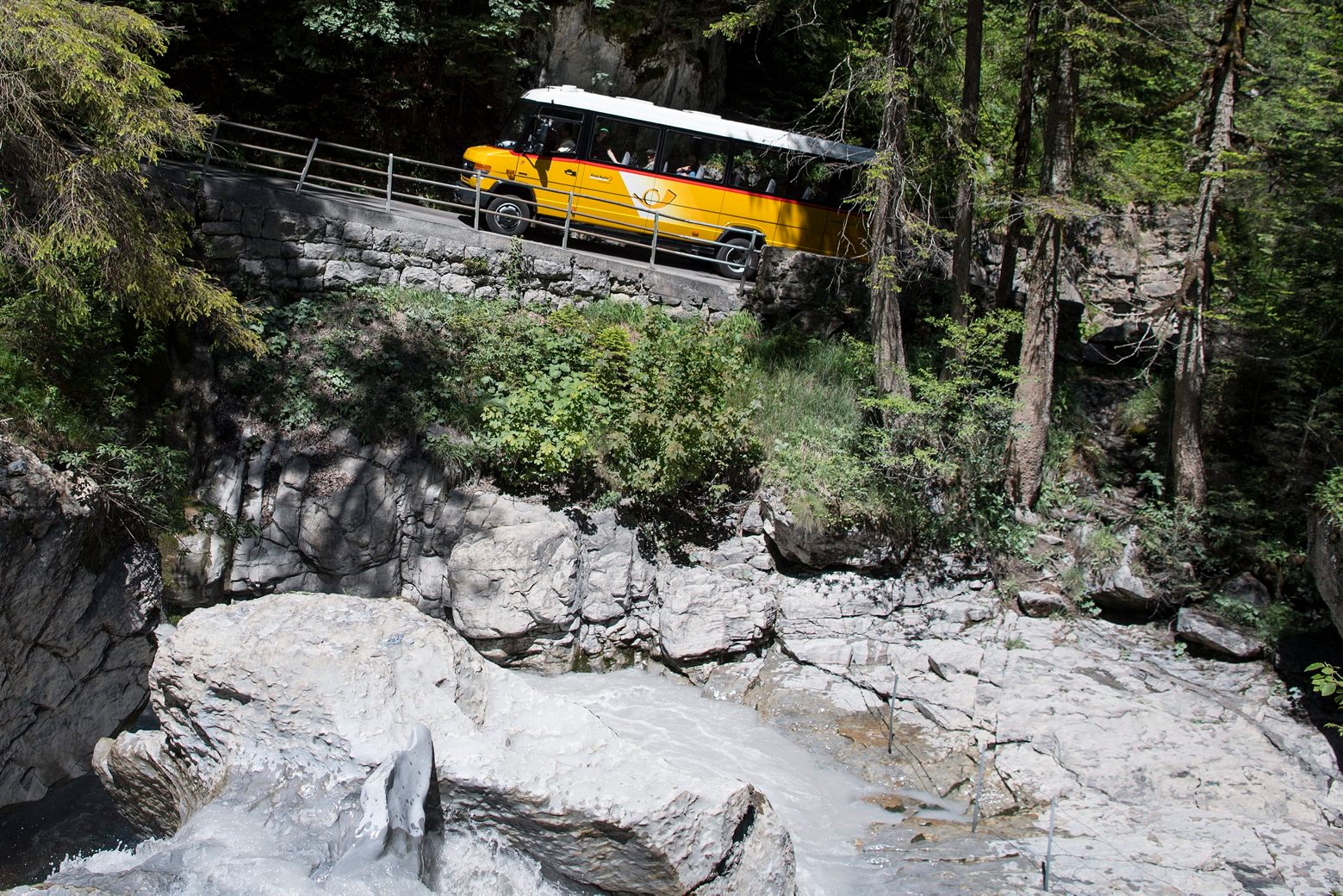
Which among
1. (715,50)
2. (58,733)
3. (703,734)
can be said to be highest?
(715,50)

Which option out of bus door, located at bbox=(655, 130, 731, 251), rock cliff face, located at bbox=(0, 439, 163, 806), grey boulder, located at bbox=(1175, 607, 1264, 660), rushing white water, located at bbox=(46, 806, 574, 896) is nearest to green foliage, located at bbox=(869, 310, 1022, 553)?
Answer: grey boulder, located at bbox=(1175, 607, 1264, 660)

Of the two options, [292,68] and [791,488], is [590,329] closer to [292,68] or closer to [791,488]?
[791,488]

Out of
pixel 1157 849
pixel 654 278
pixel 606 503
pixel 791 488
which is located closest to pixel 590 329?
pixel 654 278

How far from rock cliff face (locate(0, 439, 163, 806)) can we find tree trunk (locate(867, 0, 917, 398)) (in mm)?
8536

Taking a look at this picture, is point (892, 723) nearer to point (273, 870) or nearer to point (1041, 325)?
point (1041, 325)

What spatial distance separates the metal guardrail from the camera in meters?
12.8

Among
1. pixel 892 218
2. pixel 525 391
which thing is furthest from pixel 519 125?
pixel 892 218

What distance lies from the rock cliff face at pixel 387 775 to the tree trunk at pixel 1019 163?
322 inches

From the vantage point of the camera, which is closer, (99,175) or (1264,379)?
(99,175)

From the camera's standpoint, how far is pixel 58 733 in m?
8.45

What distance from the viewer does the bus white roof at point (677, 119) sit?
529 inches

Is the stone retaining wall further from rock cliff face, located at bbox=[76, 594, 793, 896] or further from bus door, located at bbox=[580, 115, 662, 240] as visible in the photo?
rock cliff face, located at bbox=[76, 594, 793, 896]

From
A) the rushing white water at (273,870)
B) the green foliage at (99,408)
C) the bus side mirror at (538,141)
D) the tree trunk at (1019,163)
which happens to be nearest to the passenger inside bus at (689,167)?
the bus side mirror at (538,141)

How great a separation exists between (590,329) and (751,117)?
25.0 feet
